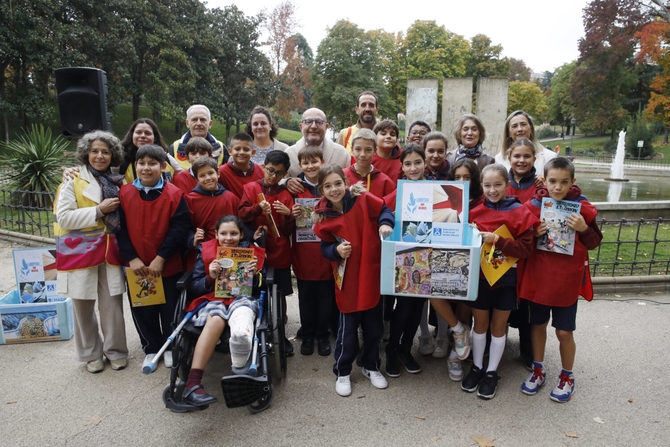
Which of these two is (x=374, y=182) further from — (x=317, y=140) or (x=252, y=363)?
(x=252, y=363)

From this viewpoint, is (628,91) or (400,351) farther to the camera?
(628,91)

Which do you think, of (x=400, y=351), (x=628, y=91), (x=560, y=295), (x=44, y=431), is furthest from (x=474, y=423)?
(x=628, y=91)

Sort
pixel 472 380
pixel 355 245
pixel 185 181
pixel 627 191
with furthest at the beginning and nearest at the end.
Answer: pixel 627 191
pixel 185 181
pixel 472 380
pixel 355 245

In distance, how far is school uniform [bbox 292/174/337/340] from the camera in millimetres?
3621

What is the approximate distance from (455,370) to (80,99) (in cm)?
525

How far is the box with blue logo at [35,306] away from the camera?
3.90m

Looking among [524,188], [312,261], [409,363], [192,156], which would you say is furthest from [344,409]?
[192,156]

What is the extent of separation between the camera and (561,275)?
9.64 feet

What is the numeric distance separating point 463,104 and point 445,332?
5.78 m

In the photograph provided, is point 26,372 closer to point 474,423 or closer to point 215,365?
point 215,365

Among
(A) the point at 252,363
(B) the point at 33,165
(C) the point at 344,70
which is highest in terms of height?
(C) the point at 344,70

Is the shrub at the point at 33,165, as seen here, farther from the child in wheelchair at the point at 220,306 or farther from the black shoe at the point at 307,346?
the black shoe at the point at 307,346

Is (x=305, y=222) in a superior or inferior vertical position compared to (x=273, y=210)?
inferior

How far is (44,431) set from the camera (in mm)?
2756
